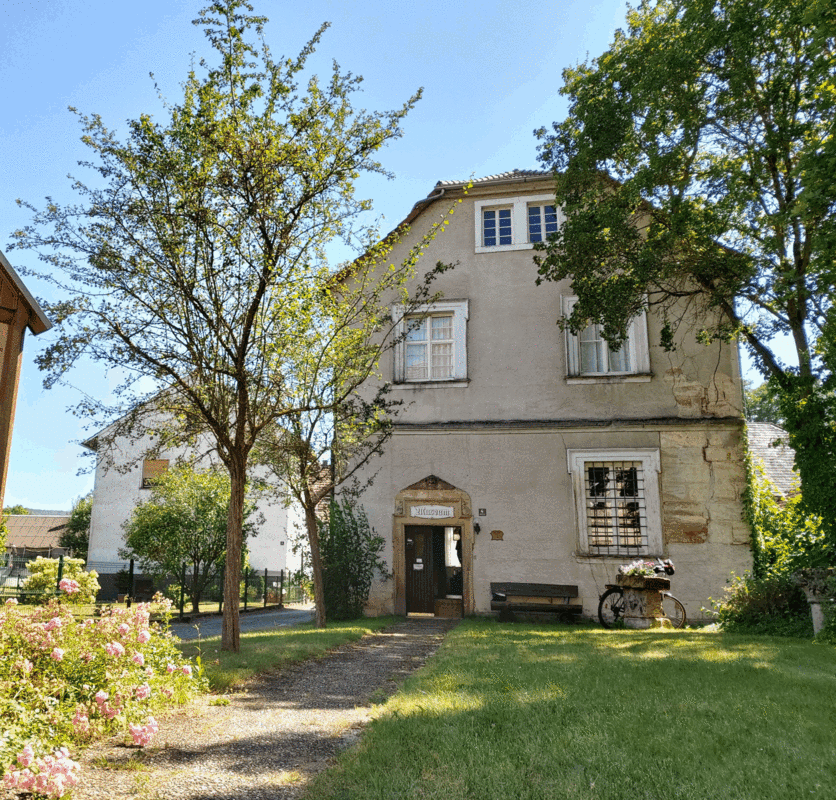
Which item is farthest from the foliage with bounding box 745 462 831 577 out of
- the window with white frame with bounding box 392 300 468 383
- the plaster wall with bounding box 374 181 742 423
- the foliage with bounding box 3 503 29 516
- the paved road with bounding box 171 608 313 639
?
the foliage with bounding box 3 503 29 516

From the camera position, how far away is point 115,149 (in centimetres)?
827

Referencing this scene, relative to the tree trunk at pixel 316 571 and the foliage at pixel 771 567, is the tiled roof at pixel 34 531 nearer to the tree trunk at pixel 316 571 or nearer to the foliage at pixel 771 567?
the tree trunk at pixel 316 571

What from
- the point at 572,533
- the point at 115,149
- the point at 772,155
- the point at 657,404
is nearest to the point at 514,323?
the point at 657,404

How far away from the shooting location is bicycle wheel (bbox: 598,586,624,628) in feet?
43.9

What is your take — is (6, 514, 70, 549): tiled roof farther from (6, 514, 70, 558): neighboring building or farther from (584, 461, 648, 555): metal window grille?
(584, 461, 648, 555): metal window grille

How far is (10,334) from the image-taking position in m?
8.06

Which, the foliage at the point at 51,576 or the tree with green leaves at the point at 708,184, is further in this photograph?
the foliage at the point at 51,576

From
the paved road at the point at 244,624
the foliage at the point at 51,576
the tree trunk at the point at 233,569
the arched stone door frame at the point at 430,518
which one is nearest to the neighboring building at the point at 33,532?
the foliage at the point at 51,576

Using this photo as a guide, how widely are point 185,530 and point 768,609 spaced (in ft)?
51.9

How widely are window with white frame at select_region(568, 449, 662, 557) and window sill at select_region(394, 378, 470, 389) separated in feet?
9.93

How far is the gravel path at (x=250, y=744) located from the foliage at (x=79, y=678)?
235 mm

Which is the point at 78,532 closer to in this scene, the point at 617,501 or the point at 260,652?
the point at 617,501

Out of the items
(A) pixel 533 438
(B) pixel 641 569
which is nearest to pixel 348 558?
(A) pixel 533 438

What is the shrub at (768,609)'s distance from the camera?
12.5 m
